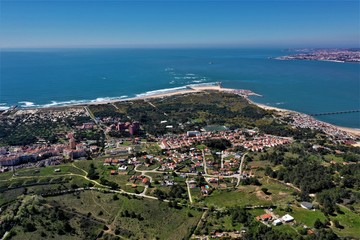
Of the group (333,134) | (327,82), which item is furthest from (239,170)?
(327,82)

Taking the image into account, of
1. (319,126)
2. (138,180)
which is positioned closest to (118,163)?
(138,180)

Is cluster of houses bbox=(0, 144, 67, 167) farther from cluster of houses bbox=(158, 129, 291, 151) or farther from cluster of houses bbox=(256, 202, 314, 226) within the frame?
cluster of houses bbox=(256, 202, 314, 226)

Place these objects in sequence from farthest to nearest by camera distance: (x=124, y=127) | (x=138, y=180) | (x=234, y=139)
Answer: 1. (x=124, y=127)
2. (x=234, y=139)
3. (x=138, y=180)

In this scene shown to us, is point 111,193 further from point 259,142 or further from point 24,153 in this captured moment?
point 259,142

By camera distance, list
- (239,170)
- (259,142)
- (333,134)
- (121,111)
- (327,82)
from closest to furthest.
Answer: (239,170) < (259,142) < (333,134) < (121,111) < (327,82)

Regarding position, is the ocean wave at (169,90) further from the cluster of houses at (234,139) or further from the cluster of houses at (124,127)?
the cluster of houses at (234,139)

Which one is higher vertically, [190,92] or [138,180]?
[190,92]

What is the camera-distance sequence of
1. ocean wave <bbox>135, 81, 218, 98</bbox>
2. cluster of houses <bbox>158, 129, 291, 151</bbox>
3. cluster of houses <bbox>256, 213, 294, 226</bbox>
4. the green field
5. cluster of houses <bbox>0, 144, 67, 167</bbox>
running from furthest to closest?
1. ocean wave <bbox>135, 81, 218, 98</bbox>
2. cluster of houses <bbox>158, 129, 291, 151</bbox>
3. cluster of houses <bbox>0, 144, 67, 167</bbox>
4. cluster of houses <bbox>256, 213, 294, 226</bbox>
5. the green field

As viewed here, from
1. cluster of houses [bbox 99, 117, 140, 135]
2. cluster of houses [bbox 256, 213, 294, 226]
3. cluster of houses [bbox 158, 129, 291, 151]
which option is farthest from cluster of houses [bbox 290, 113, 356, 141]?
cluster of houses [bbox 99, 117, 140, 135]

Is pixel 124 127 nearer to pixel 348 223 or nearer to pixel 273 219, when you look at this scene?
pixel 273 219
